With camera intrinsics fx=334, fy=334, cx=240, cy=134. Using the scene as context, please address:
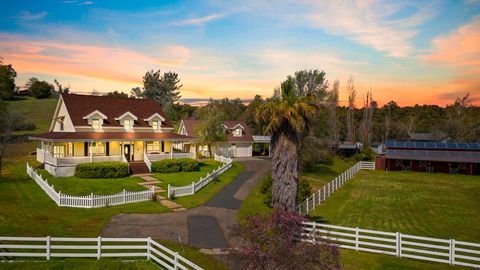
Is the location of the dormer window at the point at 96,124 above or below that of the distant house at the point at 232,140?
above

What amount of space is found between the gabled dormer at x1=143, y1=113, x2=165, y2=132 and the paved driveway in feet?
69.7

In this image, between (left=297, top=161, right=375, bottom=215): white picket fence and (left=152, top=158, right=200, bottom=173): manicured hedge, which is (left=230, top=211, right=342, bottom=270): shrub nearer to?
(left=297, top=161, right=375, bottom=215): white picket fence

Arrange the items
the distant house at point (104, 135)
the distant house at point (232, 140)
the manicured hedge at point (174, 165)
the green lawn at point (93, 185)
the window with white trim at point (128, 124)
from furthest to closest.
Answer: the distant house at point (232, 140) → the window with white trim at point (128, 124) → the manicured hedge at point (174, 165) → the distant house at point (104, 135) → the green lawn at point (93, 185)

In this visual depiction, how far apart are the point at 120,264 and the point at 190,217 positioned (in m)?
8.18

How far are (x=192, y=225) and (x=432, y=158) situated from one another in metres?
45.1

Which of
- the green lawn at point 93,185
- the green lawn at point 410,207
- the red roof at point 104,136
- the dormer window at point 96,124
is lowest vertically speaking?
the green lawn at point 410,207

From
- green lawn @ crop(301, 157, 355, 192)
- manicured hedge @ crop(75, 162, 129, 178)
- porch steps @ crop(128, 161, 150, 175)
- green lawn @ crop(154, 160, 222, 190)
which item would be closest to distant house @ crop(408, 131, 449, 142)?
green lawn @ crop(301, 157, 355, 192)

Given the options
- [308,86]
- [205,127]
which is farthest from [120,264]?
[308,86]

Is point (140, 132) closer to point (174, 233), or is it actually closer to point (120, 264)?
point (174, 233)

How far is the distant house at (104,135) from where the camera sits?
37.3 m

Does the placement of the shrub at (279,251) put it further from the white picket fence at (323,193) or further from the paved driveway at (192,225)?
the white picket fence at (323,193)

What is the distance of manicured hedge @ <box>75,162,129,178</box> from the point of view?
33344 millimetres

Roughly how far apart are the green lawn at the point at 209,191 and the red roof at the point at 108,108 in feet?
44.4

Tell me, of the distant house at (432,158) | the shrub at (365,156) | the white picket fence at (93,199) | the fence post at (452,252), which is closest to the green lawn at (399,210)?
the fence post at (452,252)
